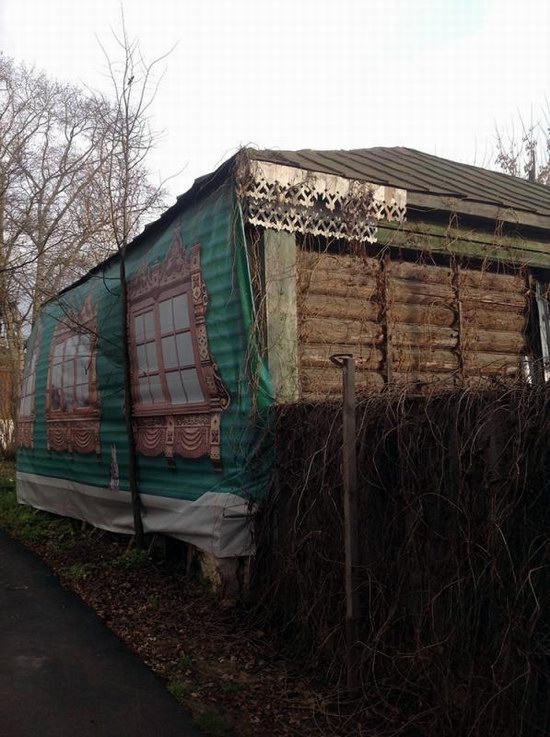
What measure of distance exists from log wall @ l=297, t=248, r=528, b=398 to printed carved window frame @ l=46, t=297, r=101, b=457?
3013 mm

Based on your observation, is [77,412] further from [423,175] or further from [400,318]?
[423,175]

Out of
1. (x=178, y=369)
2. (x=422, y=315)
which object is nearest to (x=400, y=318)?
(x=422, y=315)

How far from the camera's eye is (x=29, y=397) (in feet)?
39.6

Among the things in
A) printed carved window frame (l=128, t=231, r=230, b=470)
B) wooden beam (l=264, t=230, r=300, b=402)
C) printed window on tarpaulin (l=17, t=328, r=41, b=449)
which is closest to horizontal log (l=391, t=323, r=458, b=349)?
wooden beam (l=264, t=230, r=300, b=402)

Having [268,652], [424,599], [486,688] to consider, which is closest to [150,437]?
[268,652]

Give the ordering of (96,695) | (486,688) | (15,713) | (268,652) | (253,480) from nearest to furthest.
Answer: (486,688), (15,713), (96,695), (268,652), (253,480)

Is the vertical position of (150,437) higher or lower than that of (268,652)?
higher

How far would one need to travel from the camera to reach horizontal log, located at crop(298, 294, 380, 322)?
21.9 feet

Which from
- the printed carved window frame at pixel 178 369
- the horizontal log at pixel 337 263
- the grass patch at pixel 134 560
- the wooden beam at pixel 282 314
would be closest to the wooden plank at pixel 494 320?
the horizontal log at pixel 337 263

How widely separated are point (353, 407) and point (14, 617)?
3.72 m

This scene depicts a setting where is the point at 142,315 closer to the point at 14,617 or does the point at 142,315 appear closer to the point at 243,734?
the point at 14,617

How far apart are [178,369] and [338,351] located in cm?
159

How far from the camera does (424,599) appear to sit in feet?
12.8

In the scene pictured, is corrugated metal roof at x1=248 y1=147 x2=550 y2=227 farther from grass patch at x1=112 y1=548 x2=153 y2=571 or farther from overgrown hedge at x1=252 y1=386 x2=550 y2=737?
grass patch at x1=112 y1=548 x2=153 y2=571
